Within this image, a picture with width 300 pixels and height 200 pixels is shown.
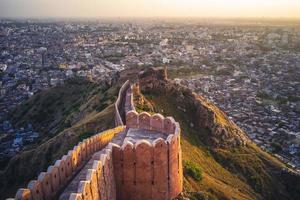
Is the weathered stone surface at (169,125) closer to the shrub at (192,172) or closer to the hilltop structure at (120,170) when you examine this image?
the hilltop structure at (120,170)

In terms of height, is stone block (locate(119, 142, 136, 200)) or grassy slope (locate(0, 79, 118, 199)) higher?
stone block (locate(119, 142, 136, 200))

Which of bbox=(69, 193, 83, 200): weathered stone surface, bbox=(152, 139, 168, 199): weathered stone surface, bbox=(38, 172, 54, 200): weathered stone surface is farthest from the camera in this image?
bbox=(152, 139, 168, 199): weathered stone surface

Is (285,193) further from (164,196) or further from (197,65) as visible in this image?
(197,65)

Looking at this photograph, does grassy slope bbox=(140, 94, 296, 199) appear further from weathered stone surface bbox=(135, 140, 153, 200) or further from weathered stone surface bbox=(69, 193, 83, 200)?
weathered stone surface bbox=(69, 193, 83, 200)

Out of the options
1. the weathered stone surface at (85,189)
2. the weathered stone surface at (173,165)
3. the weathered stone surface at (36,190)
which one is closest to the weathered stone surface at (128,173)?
the weathered stone surface at (173,165)

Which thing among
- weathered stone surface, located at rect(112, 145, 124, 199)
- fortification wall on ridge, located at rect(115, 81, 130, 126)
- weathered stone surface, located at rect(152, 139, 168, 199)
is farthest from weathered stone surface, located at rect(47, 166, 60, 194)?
fortification wall on ridge, located at rect(115, 81, 130, 126)

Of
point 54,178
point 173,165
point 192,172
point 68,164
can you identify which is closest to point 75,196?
point 54,178

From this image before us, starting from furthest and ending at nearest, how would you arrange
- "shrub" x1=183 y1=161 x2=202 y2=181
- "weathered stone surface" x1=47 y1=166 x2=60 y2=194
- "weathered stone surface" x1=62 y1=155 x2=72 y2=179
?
"shrub" x1=183 y1=161 x2=202 y2=181 < "weathered stone surface" x1=62 y1=155 x2=72 y2=179 < "weathered stone surface" x1=47 y1=166 x2=60 y2=194

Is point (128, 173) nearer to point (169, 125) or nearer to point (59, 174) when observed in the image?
point (59, 174)

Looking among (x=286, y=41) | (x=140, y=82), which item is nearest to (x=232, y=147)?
(x=140, y=82)
